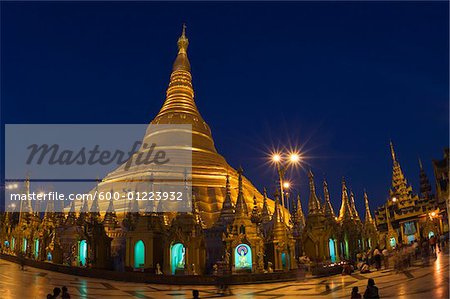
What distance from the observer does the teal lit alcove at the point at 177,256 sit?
29.7 meters

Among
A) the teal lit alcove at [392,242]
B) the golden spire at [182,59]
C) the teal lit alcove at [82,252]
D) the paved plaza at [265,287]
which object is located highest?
the golden spire at [182,59]

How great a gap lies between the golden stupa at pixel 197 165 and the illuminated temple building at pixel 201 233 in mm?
158

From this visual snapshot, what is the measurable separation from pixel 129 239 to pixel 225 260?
7.22 meters

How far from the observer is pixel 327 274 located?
2631cm

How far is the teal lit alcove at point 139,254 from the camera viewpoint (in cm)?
3078

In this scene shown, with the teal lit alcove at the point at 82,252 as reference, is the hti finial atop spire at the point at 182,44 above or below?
above

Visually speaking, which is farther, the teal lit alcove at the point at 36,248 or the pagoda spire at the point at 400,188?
the pagoda spire at the point at 400,188

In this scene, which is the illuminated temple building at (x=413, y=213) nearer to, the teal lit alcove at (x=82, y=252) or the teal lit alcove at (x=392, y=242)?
the teal lit alcove at (x=392, y=242)

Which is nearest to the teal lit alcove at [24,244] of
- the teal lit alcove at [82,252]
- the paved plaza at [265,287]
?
the teal lit alcove at [82,252]

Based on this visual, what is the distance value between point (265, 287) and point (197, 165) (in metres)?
26.6

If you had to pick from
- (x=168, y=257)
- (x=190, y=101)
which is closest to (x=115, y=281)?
(x=168, y=257)

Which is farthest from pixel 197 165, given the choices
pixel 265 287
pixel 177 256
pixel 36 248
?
pixel 265 287

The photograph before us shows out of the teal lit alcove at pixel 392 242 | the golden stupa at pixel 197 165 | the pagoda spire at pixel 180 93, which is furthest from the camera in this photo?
the pagoda spire at pixel 180 93

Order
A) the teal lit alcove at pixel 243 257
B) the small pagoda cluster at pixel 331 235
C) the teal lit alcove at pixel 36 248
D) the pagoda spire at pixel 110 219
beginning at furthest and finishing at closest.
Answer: the teal lit alcove at pixel 36 248 < the pagoda spire at pixel 110 219 < the small pagoda cluster at pixel 331 235 < the teal lit alcove at pixel 243 257
